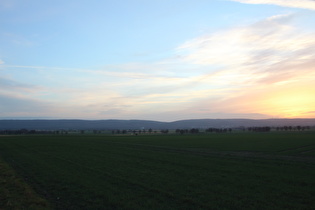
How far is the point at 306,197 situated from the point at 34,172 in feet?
62.5

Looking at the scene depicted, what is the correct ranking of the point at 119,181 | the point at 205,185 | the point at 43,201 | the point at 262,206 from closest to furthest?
the point at 262,206, the point at 43,201, the point at 205,185, the point at 119,181

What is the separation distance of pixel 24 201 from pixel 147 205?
20.0 ft

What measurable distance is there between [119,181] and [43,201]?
5.42 meters

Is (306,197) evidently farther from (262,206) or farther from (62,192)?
(62,192)

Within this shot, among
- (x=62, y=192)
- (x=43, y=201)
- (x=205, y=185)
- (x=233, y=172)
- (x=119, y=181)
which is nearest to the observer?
(x=43, y=201)

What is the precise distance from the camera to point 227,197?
12.7 meters

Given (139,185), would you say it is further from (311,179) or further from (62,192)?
(311,179)

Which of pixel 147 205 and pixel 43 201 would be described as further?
pixel 43 201

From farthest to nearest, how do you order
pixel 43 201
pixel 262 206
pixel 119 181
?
pixel 119 181
pixel 43 201
pixel 262 206

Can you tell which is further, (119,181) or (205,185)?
(119,181)

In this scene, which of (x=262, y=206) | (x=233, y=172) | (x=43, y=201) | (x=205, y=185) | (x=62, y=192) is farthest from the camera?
(x=233, y=172)

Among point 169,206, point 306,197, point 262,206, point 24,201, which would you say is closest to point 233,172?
point 306,197

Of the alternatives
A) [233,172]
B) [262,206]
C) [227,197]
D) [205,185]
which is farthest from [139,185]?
[233,172]

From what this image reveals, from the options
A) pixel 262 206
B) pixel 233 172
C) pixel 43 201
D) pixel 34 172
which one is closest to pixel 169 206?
pixel 262 206
